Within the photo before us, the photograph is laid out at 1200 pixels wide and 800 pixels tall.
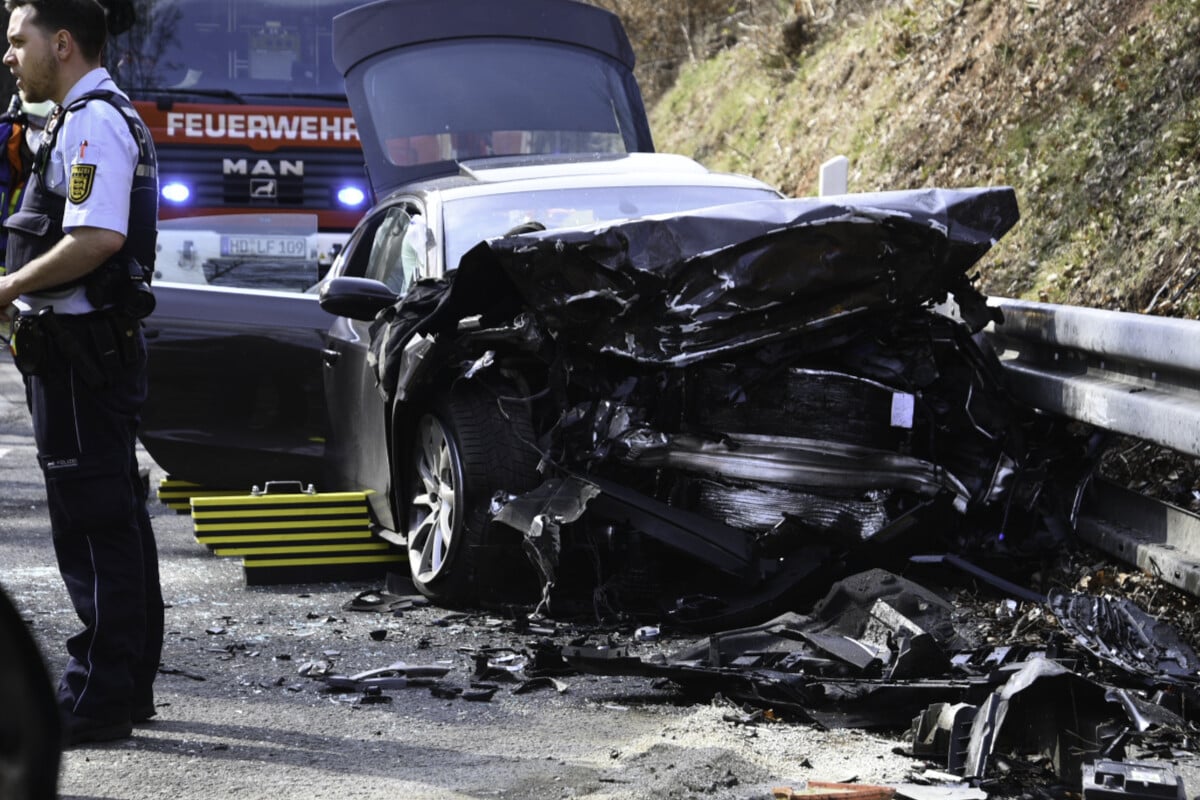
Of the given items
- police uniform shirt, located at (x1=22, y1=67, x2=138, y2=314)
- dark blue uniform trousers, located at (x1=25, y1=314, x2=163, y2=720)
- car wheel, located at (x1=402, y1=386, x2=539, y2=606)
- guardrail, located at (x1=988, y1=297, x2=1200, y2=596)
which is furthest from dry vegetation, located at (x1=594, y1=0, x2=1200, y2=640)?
police uniform shirt, located at (x1=22, y1=67, x2=138, y2=314)

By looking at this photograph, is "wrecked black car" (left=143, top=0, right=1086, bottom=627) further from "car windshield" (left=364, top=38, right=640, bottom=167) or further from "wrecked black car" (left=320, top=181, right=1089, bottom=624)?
"car windshield" (left=364, top=38, right=640, bottom=167)

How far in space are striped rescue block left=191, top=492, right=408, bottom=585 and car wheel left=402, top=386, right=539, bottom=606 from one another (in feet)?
2.58

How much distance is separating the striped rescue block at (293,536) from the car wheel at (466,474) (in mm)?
787

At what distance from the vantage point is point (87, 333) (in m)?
4.37

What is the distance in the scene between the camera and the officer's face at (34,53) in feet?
14.6

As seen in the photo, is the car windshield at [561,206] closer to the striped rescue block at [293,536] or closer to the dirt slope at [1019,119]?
the striped rescue block at [293,536]

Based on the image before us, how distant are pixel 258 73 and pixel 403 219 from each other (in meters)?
4.80

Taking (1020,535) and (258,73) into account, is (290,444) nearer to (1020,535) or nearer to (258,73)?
(1020,535)

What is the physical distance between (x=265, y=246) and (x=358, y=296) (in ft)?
17.2

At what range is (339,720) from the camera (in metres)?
4.58

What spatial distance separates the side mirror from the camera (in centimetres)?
625

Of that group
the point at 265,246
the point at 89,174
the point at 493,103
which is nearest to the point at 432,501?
the point at 89,174

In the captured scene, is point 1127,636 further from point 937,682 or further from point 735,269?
point 735,269

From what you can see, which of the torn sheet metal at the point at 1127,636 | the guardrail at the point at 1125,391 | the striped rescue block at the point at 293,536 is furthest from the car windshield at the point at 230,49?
the torn sheet metal at the point at 1127,636
